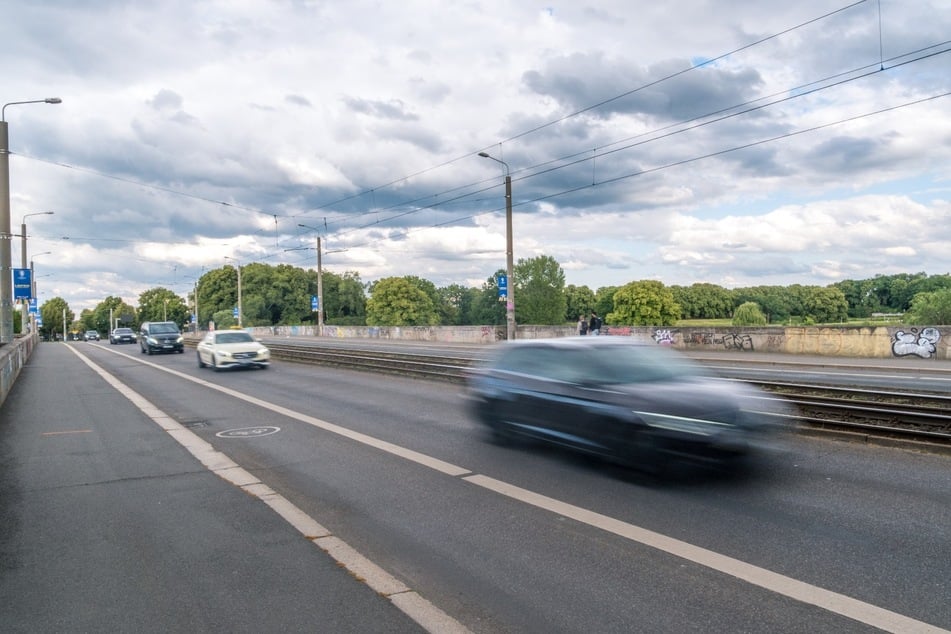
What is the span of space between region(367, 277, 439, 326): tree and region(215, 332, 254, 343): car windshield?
90.3 metres

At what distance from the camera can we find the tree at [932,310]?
131 feet

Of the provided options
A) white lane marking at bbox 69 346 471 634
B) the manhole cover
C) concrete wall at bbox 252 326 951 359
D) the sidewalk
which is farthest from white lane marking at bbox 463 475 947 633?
concrete wall at bbox 252 326 951 359

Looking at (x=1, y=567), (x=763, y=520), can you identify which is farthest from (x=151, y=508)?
(x=763, y=520)

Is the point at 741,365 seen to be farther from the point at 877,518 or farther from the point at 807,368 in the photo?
the point at 877,518

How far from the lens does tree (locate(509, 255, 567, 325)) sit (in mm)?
113625

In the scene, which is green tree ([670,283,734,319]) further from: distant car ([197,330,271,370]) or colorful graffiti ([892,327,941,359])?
distant car ([197,330,271,370])

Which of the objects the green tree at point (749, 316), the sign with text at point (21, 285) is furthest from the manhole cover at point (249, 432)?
the green tree at point (749, 316)

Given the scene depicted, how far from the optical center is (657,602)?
3805mm

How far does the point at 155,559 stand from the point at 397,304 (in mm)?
111005

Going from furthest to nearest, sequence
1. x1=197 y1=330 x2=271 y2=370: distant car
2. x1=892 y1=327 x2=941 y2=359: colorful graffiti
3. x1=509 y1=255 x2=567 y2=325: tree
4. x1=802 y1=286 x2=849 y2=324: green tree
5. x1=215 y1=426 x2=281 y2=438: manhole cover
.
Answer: x1=802 y1=286 x2=849 y2=324: green tree, x1=509 y1=255 x2=567 y2=325: tree, x1=892 y1=327 x2=941 y2=359: colorful graffiti, x1=197 y1=330 x2=271 y2=370: distant car, x1=215 y1=426 x2=281 y2=438: manhole cover

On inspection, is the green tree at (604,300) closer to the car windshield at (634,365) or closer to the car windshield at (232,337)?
the car windshield at (232,337)

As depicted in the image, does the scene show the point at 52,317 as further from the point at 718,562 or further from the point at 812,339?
the point at 718,562

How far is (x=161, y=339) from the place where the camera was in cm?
3288

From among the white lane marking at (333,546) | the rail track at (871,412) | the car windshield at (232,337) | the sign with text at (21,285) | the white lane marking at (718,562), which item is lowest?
the white lane marking at (333,546)
